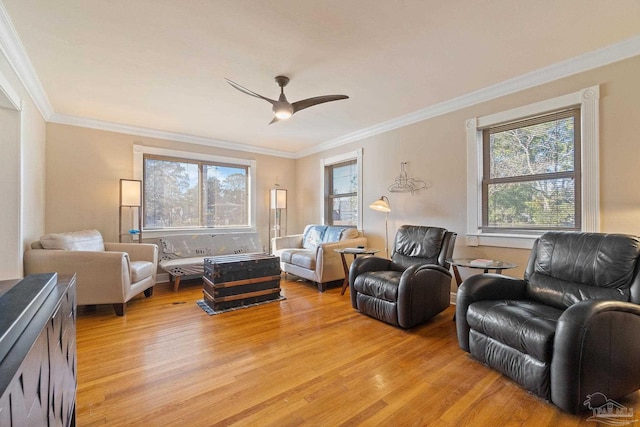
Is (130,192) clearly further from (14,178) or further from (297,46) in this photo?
(297,46)

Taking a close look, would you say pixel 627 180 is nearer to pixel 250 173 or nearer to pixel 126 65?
pixel 126 65

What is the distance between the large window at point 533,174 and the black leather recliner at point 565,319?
78 centimetres

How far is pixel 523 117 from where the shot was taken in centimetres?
306

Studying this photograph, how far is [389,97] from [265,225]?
3.58 metres

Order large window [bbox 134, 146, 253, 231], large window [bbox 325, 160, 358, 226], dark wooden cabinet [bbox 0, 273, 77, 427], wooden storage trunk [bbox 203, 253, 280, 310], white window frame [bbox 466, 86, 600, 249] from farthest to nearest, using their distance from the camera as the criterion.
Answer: large window [bbox 325, 160, 358, 226] → large window [bbox 134, 146, 253, 231] → wooden storage trunk [bbox 203, 253, 280, 310] → white window frame [bbox 466, 86, 600, 249] → dark wooden cabinet [bbox 0, 273, 77, 427]

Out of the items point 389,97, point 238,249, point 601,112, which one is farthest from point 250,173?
point 601,112

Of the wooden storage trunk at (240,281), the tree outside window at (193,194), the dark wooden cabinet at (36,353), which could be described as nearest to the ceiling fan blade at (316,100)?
the wooden storage trunk at (240,281)

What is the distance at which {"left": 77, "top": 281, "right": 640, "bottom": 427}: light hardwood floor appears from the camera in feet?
5.26

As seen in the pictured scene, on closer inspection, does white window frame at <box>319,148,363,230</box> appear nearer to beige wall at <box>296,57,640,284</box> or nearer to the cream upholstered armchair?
beige wall at <box>296,57,640,284</box>

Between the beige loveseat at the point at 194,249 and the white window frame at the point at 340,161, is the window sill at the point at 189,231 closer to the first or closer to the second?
the beige loveseat at the point at 194,249

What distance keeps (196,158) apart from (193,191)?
584mm

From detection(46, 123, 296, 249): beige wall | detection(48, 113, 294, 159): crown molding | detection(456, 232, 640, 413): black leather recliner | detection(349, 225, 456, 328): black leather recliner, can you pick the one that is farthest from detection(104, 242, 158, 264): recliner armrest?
detection(456, 232, 640, 413): black leather recliner

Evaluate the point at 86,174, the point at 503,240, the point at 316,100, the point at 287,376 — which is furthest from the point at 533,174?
the point at 86,174

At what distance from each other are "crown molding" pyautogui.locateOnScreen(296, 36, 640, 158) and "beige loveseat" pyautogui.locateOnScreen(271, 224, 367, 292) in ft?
5.57
